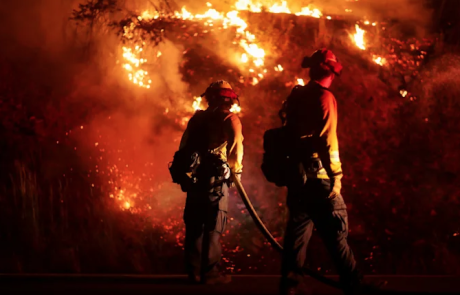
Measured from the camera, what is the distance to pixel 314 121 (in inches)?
174

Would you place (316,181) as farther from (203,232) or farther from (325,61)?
(203,232)

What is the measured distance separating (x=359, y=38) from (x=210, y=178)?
3574 mm

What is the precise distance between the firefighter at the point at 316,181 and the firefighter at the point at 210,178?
92 cm

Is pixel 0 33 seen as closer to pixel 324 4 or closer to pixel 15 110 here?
pixel 15 110

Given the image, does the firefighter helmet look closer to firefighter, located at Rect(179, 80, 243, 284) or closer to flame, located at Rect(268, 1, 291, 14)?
firefighter, located at Rect(179, 80, 243, 284)

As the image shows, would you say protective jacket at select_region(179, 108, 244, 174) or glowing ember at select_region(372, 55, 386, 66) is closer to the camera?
protective jacket at select_region(179, 108, 244, 174)

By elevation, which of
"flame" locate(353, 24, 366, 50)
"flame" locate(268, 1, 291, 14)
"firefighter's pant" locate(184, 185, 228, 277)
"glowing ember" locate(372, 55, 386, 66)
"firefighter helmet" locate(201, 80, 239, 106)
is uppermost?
"flame" locate(268, 1, 291, 14)

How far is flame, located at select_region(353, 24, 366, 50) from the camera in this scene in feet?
26.0

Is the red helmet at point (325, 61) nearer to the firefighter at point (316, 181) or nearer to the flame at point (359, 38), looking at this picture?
the firefighter at point (316, 181)

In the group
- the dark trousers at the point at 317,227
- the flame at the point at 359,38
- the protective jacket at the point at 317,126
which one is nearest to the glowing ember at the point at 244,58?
the flame at the point at 359,38

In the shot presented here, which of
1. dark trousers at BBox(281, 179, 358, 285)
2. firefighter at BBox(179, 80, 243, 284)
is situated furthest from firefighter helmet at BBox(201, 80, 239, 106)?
dark trousers at BBox(281, 179, 358, 285)

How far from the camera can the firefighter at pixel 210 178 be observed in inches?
212

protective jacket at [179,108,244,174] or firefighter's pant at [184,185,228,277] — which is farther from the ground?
protective jacket at [179,108,244,174]

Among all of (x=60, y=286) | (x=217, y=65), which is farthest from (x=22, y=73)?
(x=60, y=286)
